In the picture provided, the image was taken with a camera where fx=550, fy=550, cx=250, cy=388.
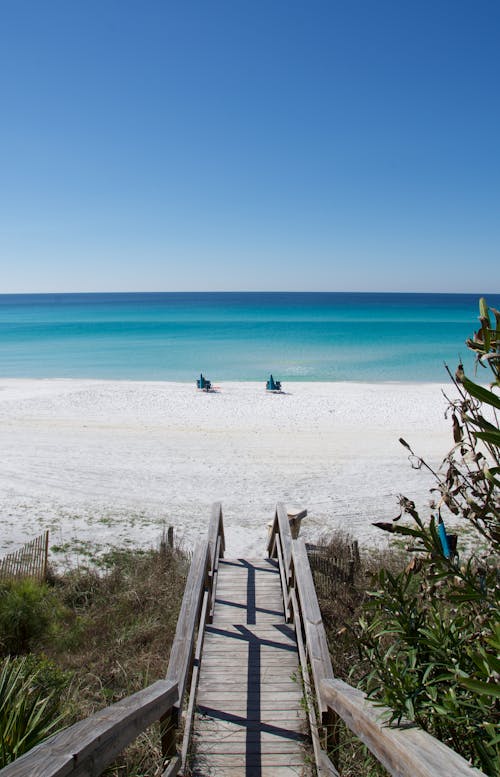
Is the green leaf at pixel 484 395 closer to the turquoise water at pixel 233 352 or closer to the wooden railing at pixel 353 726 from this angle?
the wooden railing at pixel 353 726

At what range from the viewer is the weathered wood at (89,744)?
1.52 meters

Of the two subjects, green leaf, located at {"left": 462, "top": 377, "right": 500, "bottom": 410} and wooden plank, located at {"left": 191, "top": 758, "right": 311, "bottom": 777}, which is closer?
green leaf, located at {"left": 462, "top": 377, "right": 500, "bottom": 410}

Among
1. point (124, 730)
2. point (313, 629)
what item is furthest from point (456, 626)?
point (313, 629)

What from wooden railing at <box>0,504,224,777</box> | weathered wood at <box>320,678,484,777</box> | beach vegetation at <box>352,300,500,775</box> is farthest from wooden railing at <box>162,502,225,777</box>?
beach vegetation at <box>352,300,500,775</box>

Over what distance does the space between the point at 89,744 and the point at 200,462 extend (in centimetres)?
1445

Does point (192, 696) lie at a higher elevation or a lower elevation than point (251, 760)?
higher

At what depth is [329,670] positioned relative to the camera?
3236 mm

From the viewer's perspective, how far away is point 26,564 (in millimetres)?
7953

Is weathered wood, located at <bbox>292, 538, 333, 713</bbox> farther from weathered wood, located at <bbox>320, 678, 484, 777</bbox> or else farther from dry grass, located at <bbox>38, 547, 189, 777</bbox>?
dry grass, located at <bbox>38, 547, 189, 777</bbox>

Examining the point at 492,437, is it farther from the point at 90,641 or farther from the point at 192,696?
the point at 90,641

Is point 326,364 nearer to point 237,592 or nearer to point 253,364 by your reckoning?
point 253,364

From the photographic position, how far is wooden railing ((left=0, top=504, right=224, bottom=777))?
1.56m

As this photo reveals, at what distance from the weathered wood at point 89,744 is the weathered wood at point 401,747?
0.88 metres

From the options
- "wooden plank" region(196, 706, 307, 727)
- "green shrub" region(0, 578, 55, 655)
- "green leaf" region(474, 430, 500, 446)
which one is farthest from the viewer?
"green shrub" region(0, 578, 55, 655)
